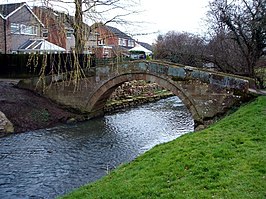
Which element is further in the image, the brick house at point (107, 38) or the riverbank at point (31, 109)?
the riverbank at point (31, 109)

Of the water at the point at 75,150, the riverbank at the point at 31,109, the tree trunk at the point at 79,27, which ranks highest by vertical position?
the tree trunk at the point at 79,27

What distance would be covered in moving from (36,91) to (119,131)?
281 inches

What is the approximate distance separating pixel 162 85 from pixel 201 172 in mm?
10456

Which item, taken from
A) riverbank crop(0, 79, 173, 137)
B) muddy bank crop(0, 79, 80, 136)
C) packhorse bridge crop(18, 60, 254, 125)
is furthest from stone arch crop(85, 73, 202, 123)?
muddy bank crop(0, 79, 80, 136)

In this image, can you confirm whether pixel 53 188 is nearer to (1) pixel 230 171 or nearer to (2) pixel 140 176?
(2) pixel 140 176

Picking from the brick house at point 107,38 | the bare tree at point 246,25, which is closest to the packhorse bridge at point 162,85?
the brick house at point 107,38

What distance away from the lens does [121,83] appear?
18.4 m

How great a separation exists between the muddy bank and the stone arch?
136 centimetres

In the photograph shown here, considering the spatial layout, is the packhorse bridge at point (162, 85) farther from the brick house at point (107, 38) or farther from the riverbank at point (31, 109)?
the brick house at point (107, 38)

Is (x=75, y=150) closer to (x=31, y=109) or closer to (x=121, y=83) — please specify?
(x=31, y=109)

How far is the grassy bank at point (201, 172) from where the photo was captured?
207 inches

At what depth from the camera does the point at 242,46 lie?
60.7 feet

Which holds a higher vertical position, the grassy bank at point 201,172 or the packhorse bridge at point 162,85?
the packhorse bridge at point 162,85

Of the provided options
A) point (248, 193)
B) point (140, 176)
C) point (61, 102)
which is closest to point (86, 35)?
point (140, 176)
